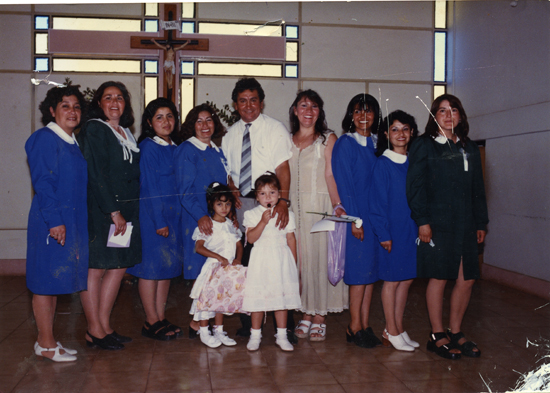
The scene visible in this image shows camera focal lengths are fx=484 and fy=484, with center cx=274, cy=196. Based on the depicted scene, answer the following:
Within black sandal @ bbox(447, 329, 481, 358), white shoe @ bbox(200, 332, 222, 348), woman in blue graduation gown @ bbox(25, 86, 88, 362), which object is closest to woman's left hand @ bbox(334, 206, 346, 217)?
black sandal @ bbox(447, 329, 481, 358)

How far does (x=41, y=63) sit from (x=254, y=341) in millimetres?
4399

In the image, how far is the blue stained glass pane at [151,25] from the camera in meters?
5.07

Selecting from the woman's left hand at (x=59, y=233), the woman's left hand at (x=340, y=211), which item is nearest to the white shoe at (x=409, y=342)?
the woman's left hand at (x=340, y=211)

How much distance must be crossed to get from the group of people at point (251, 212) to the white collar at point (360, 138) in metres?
0.02

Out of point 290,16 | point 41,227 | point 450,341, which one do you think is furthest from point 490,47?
point 41,227

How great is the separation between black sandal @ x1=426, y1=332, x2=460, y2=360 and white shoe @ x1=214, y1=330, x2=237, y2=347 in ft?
4.27

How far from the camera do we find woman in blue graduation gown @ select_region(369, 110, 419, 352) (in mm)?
3174

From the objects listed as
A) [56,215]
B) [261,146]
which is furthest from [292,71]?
[56,215]

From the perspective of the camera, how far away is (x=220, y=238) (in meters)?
3.31

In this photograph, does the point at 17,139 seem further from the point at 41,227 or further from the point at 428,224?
the point at 428,224

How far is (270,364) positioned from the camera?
9.57 ft

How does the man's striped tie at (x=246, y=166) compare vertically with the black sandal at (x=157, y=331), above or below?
above

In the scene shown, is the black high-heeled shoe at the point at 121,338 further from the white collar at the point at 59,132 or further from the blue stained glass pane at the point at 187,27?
the blue stained glass pane at the point at 187,27

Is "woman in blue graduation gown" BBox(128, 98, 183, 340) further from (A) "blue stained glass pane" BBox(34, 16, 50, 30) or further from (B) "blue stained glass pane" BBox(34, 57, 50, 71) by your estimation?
(A) "blue stained glass pane" BBox(34, 16, 50, 30)
